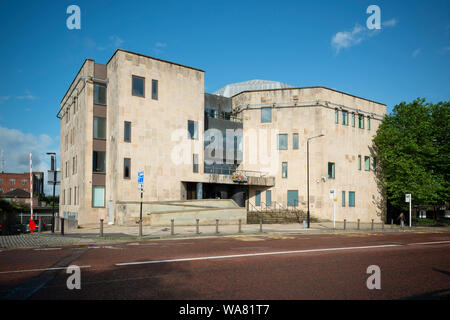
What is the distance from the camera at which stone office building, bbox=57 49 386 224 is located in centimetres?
3316

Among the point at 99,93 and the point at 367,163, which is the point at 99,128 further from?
the point at 367,163

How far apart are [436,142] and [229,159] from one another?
23.9 metres

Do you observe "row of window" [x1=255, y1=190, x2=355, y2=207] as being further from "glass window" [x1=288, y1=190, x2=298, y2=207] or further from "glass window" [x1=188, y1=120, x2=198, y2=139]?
"glass window" [x1=188, y1=120, x2=198, y2=139]

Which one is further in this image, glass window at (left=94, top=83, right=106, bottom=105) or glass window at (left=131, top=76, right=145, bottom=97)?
glass window at (left=94, top=83, right=106, bottom=105)

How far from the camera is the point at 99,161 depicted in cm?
3494

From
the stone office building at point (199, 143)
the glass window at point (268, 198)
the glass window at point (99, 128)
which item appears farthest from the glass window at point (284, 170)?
the glass window at point (99, 128)

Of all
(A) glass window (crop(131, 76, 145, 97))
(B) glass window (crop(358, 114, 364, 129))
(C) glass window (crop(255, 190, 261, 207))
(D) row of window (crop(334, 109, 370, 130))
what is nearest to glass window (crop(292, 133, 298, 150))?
(D) row of window (crop(334, 109, 370, 130))

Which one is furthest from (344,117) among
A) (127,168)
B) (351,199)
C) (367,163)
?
(127,168)

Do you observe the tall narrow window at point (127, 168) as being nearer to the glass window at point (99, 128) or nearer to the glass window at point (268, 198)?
the glass window at point (99, 128)

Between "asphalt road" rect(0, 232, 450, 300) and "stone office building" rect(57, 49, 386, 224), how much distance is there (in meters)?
20.1

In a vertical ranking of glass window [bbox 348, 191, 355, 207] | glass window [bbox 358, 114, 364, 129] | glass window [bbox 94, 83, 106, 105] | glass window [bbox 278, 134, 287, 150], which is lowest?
glass window [bbox 348, 191, 355, 207]

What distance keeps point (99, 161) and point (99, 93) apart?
7.14m

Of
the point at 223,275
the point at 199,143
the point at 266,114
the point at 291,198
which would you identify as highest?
the point at 266,114
